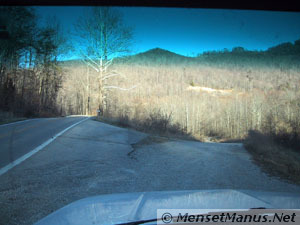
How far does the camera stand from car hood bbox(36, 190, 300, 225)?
5.84 ft

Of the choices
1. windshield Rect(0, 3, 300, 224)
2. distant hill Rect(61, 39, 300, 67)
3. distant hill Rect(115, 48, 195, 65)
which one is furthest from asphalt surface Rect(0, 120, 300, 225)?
distant hill Rect(115, 48, 195, 65)

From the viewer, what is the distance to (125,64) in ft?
68.6

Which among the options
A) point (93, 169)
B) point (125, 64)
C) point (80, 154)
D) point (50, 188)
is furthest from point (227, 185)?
point (125, 64)

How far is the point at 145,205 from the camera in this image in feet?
6.68

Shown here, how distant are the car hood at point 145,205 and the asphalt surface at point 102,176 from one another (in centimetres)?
107

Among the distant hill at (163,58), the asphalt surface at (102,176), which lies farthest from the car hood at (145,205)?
the distant hill at (163,58)

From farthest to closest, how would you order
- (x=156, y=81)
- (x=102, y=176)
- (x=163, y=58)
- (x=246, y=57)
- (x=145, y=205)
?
(x=156, y=81)
(x=163, y=58)
(x=246, y=57)
(x=102, y=176)
(x=145, y=205)

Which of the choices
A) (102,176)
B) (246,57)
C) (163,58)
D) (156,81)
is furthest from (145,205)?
(156,81)

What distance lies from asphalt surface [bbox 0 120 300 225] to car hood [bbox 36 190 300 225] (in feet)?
3.52

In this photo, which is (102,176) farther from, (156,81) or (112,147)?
(156,81)

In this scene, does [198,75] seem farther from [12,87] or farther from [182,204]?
[182,204]

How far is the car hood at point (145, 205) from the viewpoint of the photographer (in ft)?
5.84

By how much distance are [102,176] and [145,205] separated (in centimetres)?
266

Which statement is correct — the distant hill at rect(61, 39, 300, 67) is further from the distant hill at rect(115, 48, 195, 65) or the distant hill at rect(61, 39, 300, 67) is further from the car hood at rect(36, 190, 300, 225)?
the car hood at rect(36, 190, 300, 225)
